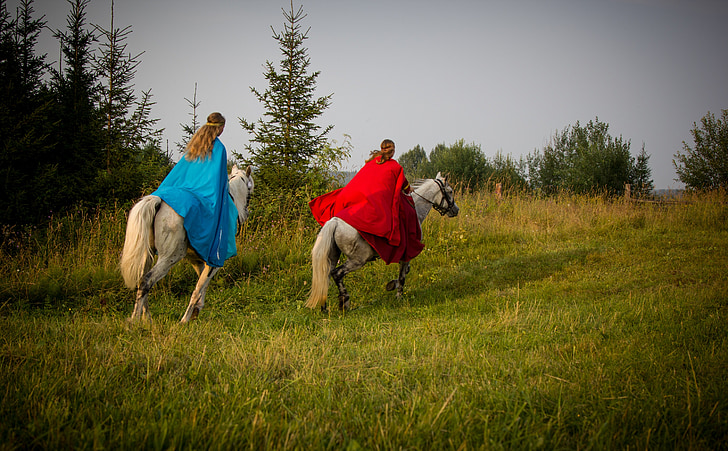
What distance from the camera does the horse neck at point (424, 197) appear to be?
269 inches

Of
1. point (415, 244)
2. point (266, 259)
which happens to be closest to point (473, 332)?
point (415, 244)

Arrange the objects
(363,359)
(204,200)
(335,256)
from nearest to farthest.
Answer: (363,359) < (204,200) < (335,256)

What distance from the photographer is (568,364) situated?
304cm

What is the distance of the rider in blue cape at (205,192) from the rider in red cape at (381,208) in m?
1.52

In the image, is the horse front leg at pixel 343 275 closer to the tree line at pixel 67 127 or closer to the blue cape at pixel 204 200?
the blue cape at pixel 204 200

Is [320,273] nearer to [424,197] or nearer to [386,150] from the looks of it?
[386,150]

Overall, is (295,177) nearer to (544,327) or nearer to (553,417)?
(544,327)

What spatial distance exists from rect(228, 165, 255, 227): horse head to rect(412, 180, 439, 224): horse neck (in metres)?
2.89

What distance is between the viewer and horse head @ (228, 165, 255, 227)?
5.38m

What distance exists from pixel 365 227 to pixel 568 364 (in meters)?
2.85

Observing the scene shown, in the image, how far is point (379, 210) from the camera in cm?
521

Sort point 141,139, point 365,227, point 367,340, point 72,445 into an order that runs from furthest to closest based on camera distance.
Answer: point 141,139 → point 365,227 → point 367,340 → point 72,445

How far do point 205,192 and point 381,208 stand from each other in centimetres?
227

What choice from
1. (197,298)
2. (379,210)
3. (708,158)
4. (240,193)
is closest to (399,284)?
(379,210)
